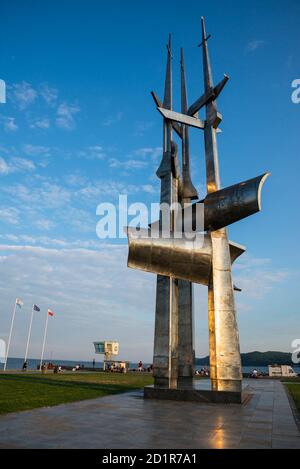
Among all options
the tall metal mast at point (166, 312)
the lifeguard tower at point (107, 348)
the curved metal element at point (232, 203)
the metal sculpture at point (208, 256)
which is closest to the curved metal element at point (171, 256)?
the metal sculpture at point (208, 256)

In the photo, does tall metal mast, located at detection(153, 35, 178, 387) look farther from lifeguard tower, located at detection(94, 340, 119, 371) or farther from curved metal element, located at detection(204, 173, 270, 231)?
lifeguard tower, located at detection(94, 340, 119, 371)

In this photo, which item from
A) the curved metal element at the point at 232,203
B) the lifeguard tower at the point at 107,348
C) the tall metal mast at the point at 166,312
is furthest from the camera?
the lifeguard tower at the point at 107,348

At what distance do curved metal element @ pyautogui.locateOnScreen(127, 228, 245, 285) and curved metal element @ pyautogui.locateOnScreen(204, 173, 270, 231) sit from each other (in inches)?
36.4

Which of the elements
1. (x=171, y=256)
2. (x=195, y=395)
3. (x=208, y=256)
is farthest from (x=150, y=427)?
(x=208, y=256)

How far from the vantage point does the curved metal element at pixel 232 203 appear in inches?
535

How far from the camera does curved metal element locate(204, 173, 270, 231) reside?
1359 cm

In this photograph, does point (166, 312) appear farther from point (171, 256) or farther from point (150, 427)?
point (150, 427)

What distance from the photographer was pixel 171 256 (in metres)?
14.8

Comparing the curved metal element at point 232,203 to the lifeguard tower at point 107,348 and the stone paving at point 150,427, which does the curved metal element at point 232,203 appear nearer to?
the stone paving at point 150,427

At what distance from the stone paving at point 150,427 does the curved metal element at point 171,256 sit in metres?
5.02

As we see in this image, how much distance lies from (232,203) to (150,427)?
8643 mm

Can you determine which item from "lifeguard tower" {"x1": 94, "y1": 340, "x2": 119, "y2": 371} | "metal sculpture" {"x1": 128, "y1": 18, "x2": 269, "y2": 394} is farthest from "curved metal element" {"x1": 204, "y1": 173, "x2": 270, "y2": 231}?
"lifeguard tower" {"x1": 94, "y1": 340, "x2": 119, "y2": 371}

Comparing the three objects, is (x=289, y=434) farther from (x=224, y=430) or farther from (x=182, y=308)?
(x=182, y=308)

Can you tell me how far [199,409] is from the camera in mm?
11664
